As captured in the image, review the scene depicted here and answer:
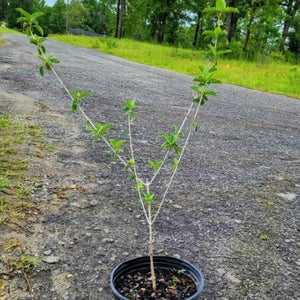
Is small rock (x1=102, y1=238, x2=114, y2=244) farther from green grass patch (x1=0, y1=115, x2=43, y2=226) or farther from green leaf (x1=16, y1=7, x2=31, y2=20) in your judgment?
green leaf (x1=16, y1=7, x2=31, y2=20)

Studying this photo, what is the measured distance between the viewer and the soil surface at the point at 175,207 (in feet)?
5.30

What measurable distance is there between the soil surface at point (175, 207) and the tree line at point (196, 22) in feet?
3.15

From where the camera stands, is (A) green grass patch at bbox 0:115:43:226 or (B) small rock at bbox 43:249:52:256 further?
(A) green grass patch at bbox 0:115:43:226

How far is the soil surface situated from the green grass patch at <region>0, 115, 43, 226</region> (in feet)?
0.31

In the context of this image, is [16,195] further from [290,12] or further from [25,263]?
[290,12]

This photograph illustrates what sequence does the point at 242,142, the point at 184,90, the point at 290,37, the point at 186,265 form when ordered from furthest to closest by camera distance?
the point at 290,37 → the point at 184,90 → the point at 242,142 → the point at 186,265

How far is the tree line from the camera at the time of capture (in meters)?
14.9

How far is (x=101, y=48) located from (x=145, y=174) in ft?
44.0

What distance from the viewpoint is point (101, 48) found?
603 inches

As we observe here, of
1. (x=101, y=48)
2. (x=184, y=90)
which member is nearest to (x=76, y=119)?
(x=184, y=90)

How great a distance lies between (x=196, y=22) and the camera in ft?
93.8

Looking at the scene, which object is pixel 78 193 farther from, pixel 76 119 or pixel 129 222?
pixel 76 119

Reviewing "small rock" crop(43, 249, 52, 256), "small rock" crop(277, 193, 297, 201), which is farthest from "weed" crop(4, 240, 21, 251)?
"small rock" crop(277, 193, 297, 201)

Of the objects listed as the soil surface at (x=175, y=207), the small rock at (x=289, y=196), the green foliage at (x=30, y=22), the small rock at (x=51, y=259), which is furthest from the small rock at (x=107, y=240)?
the small rock at (x=289, y=196)
